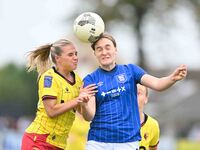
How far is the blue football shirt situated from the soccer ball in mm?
466

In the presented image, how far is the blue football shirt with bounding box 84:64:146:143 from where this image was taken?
9508 millimetres

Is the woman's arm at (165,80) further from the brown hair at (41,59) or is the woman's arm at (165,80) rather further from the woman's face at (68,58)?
the brown hair at (41,59)

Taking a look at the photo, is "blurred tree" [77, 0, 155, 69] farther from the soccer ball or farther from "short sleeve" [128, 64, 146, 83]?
"short sleeve" [128, 64, 146, 83]

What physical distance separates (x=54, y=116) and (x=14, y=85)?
7688 centimetres

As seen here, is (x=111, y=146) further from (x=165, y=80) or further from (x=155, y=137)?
(x=155, y=137)

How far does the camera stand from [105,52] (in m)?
9.54

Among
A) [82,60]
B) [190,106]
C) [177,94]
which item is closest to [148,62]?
[82,60]

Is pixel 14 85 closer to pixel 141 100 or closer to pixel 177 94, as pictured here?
pixel 177 94

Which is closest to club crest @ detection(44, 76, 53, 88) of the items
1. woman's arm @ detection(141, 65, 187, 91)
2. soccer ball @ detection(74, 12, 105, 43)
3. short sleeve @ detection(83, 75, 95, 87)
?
short sleeve @ detection(83, 75, 95, 87)

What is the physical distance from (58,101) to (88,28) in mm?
911

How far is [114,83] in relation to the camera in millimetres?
9547

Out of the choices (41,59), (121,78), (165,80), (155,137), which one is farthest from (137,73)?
(155,137)

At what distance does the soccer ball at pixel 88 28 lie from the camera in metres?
9.76

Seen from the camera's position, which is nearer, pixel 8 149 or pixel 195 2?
pixel 8 149
